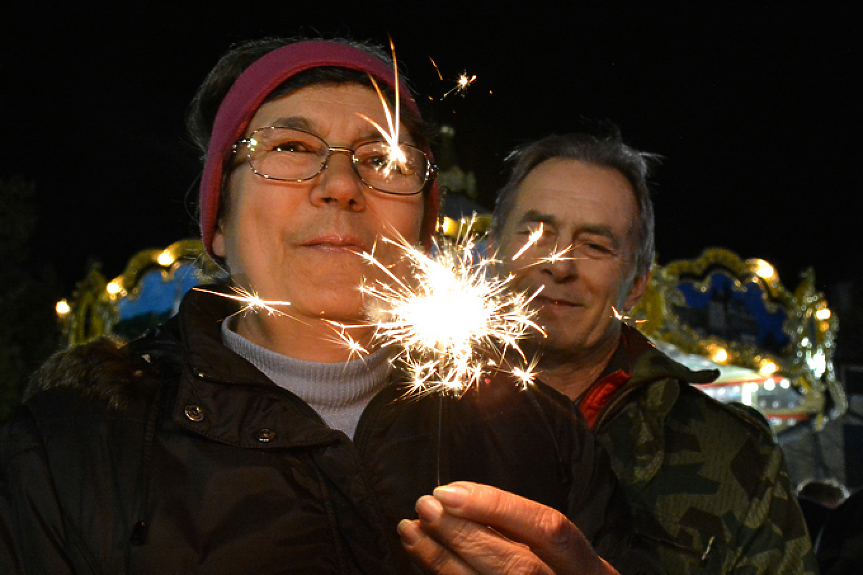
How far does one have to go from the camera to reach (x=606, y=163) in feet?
9.02

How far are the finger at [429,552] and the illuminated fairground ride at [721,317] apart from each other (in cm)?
699

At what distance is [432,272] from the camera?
68.0 inches

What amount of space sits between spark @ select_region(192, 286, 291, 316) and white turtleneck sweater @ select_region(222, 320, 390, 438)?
10cm

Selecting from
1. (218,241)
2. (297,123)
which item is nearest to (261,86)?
(297,123)

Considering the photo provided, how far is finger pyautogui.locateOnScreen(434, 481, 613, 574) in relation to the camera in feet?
3.48

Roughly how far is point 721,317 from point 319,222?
8000mm

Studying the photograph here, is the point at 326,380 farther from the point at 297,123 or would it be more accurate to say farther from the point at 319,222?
the point at 297,123

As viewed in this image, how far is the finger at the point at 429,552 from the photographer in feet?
3.71

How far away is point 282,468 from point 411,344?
0.53 m

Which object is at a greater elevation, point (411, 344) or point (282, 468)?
point (411, 344)

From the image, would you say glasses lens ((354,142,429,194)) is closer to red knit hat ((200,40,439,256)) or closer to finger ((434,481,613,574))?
red knit hat ((200,40,439,256))

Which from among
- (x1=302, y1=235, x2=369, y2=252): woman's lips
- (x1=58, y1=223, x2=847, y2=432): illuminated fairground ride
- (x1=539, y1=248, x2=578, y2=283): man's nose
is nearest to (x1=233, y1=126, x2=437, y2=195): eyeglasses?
(x1=302, y1=235, x2=369, y2=252): woman's lips

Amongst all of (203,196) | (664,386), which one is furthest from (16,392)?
(664,386)

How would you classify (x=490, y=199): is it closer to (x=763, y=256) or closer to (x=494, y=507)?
(x=763, y=256)
